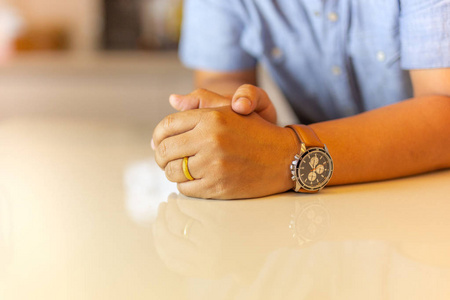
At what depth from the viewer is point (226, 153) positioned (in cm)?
65

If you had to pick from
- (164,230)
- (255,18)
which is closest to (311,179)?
(164,230)

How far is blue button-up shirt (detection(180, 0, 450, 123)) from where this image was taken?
926mm

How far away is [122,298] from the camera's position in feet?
1.31

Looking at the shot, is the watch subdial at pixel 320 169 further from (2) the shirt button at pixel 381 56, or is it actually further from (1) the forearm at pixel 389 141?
(2) the shirt button at pixel 381 56

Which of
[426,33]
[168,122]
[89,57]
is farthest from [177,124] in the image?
[89,57]

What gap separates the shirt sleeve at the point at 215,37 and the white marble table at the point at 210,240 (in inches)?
19.1

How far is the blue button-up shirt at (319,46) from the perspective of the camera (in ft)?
3.04

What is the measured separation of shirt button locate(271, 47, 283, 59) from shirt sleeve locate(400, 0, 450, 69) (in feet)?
1.17

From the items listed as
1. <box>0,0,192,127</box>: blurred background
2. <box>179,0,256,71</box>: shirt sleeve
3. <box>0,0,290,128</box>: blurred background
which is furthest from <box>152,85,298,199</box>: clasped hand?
<box>0,0,192,127</box>: blurred background

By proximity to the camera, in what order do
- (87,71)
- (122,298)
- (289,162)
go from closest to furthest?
(122,298), (289,162), (87,71)

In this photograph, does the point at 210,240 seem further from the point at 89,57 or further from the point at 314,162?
the point at 89,57

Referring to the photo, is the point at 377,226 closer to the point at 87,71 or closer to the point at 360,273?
the point at 360,273

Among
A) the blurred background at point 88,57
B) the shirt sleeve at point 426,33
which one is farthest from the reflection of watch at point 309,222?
the blurred background at point 88,57

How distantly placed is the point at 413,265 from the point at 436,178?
35cm
